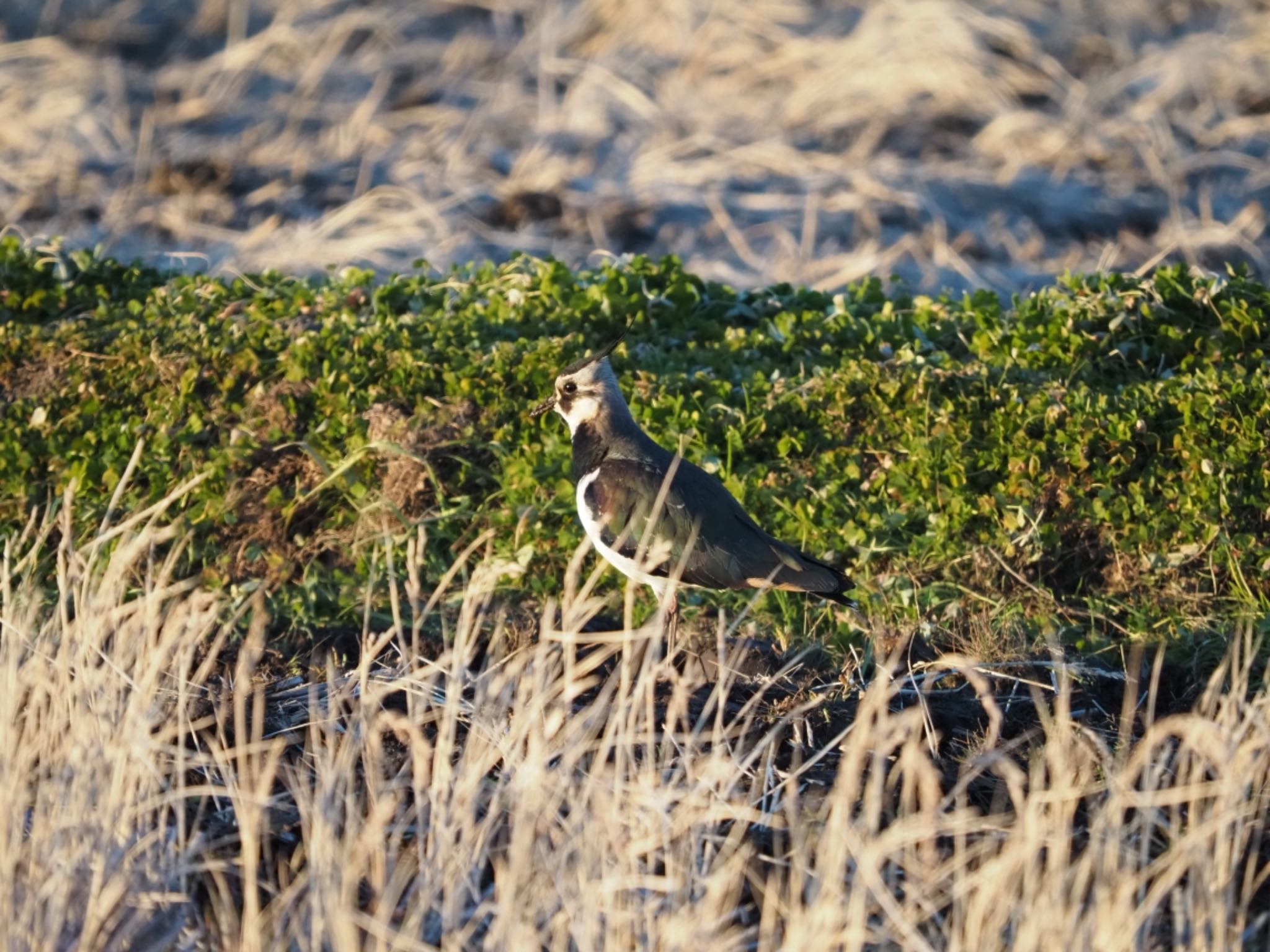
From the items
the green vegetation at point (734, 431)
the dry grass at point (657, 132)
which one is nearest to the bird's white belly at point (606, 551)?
A: the green vegetation at point (734, 431)

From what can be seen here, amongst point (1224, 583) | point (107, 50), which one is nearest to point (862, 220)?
point (1224, 583)

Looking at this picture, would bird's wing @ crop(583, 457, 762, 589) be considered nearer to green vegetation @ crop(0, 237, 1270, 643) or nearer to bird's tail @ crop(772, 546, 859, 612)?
bird's tail @ crop(772, 546, 859, 612)

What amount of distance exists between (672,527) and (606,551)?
0.21 m

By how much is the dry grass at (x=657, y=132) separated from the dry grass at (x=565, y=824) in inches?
198

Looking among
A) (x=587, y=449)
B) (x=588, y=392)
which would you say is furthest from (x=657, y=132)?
(x=587, y=449)

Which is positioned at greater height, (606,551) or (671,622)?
(606,551)

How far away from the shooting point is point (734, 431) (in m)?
5.91

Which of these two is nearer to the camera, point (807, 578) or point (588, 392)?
point (807, 578)

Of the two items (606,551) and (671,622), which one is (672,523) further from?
(671,622)

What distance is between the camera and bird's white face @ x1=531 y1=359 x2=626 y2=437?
5.28 metres

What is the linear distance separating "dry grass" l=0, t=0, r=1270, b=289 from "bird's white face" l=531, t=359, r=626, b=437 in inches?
154

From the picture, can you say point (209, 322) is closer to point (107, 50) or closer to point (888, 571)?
point (888, 571)

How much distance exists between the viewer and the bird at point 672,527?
4777 millimetres

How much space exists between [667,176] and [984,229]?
2.07m
